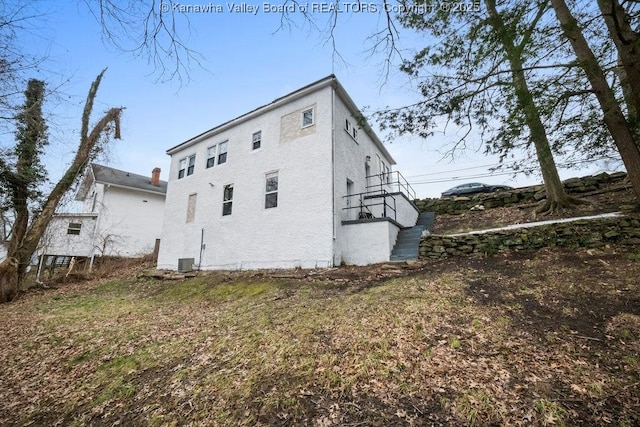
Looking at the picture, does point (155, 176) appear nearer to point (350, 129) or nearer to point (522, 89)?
point (350, 129)

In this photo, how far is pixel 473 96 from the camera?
5.89m

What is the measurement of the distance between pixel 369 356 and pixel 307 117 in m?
9.37

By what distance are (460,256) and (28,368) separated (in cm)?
1006

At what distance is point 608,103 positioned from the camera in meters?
4.91

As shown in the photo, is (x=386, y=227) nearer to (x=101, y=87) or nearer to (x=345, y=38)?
(x=345, y=38)

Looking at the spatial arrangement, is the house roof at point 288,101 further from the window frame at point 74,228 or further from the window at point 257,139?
the window frame at point 74,228

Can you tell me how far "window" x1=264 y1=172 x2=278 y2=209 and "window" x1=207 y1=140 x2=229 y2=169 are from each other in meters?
3.34

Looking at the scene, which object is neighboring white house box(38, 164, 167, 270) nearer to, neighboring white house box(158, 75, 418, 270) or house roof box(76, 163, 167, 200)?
house roof box(76, 163, 167, 200)

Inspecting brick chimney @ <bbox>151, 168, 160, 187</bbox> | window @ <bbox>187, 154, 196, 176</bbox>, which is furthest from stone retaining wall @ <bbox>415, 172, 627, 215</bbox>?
brick chimney @ <bbox>151, 168, 160, 187</bbox>

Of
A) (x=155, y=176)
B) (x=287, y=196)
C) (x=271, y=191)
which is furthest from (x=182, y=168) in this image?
(x=155, y=176)

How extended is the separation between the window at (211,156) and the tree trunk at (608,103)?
43.4 feet

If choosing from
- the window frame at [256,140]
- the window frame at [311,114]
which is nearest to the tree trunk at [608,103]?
the window frame at [311,114]

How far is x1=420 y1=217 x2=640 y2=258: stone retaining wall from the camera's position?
650 cm

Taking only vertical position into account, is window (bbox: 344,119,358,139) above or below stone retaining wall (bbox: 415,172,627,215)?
above
